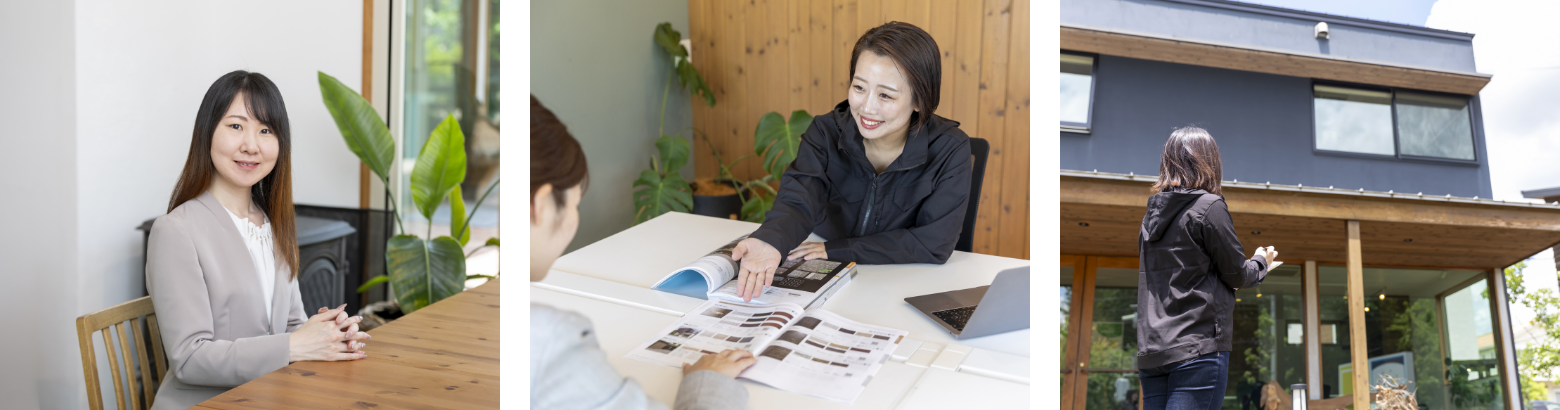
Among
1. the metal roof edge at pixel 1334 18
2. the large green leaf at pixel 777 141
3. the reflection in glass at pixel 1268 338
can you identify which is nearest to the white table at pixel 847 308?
the large green leaf at pixel 777 141

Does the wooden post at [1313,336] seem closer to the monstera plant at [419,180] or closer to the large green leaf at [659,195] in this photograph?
the large green leaf at [659,195]

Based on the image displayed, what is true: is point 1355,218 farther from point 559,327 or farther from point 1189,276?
point 559,327

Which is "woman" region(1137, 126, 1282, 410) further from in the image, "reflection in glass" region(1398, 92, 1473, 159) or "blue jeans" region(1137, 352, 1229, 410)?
"reflection in glass" region(1398, 92, 1473, 159)

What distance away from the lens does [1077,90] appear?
8.34ft

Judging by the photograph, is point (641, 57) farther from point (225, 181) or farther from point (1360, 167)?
point (1360, 167)

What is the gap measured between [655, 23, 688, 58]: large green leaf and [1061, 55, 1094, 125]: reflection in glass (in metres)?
1.81

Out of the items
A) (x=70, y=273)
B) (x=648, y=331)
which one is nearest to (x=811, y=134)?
(x=648, y=331)

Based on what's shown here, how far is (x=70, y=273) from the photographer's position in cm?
179

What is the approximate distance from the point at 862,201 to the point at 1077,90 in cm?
171

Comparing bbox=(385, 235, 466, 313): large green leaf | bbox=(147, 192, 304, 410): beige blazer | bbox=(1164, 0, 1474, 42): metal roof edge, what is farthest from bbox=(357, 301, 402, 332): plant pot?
bbox=(1164, 0, 1474, 42): metal roof edge

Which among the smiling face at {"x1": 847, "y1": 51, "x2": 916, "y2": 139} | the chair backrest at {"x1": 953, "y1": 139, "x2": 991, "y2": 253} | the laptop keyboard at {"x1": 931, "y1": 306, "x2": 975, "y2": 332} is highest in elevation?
the smiling face at {"x1": 847, "y1": 51, "x2": 916, "y2": 139}

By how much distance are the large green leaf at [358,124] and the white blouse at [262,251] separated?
1.73 ft

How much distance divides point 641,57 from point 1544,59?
8.57ft

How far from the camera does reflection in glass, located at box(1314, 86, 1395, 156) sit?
2385mm
